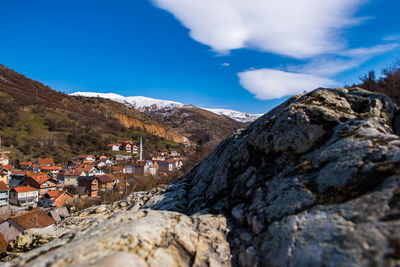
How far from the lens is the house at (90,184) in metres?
45.6

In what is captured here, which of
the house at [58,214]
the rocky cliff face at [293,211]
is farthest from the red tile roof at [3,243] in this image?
the rocky cliff face at [293,211]

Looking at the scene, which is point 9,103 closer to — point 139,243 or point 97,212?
point 97,212

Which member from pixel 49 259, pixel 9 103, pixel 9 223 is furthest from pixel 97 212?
pixel 9 103

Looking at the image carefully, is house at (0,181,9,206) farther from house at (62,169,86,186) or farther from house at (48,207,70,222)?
house at (48,207,70,222)

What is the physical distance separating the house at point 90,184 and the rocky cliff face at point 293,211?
1856 inches

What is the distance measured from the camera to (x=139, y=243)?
3.14 meters

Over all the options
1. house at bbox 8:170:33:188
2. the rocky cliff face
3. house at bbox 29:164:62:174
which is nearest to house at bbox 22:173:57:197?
house at bbox 8:170:33:188

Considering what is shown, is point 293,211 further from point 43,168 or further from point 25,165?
point 25,165

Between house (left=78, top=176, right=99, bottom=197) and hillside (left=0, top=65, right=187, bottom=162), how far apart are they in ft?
112

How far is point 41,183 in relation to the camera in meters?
48.8

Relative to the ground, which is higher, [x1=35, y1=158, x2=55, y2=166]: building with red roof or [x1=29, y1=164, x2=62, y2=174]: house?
[x1=35, y1=158, x2=55, y2=166]: building with red roof

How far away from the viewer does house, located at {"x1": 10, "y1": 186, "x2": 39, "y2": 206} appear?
44656 millimetres

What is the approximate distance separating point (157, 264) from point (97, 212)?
651 centimetres

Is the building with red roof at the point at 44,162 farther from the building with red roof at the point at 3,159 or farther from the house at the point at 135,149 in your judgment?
the house at the point at 135,149
